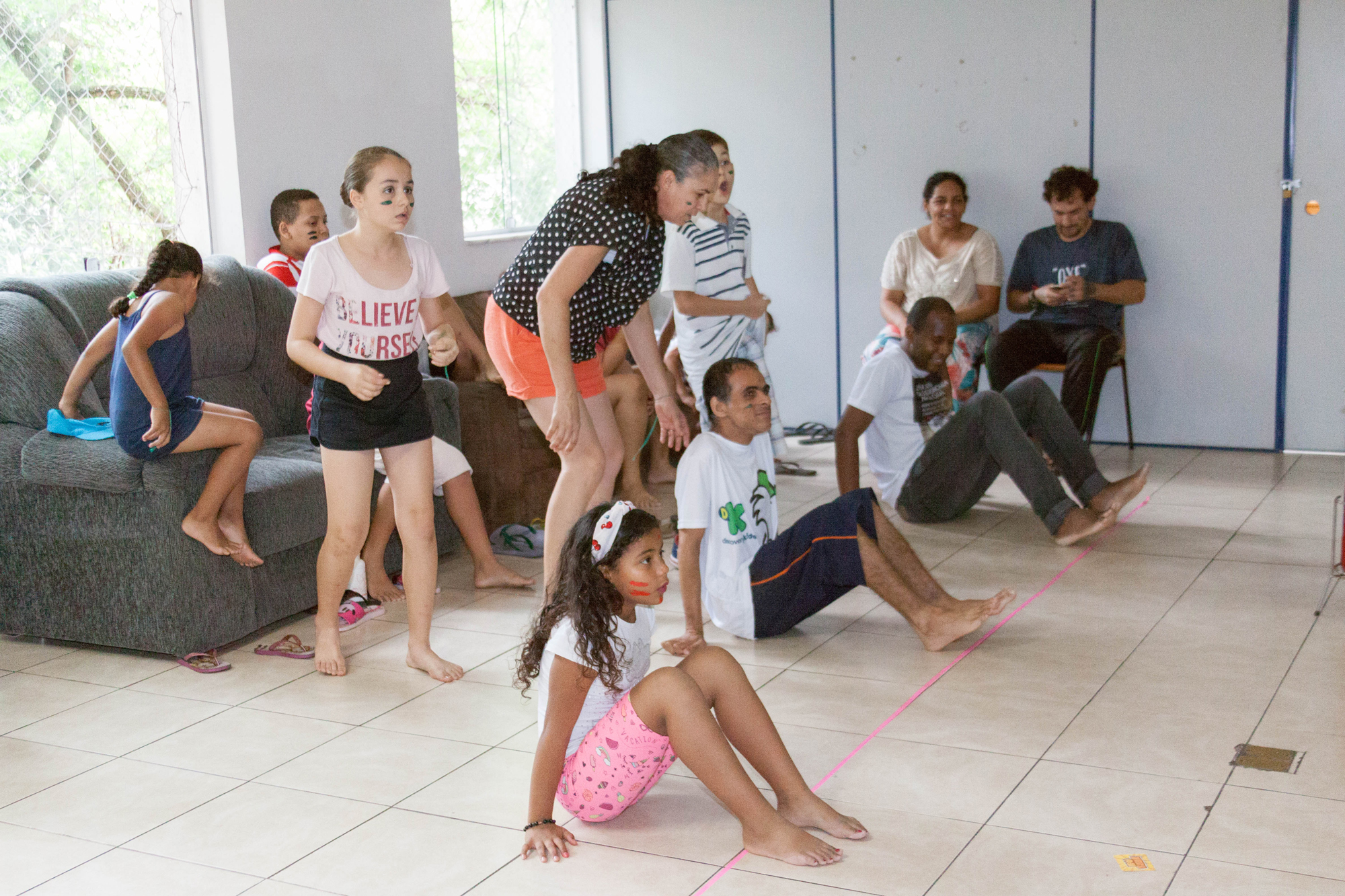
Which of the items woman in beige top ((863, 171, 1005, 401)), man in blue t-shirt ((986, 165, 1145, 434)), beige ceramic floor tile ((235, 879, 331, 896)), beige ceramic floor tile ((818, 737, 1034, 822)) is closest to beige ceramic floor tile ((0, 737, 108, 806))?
beige ceramic floor tile ((235, 879, 331, 896))

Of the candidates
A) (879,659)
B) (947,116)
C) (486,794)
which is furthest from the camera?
(947,116)

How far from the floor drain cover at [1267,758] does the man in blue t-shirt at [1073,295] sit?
3.09 meters

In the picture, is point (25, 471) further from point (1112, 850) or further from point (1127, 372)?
point (1127, 372)

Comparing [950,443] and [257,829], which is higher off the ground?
[950,443]

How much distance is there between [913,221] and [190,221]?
342cm

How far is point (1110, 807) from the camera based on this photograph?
2434mm

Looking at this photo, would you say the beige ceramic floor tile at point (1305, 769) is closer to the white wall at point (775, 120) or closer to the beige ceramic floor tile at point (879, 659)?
the beige ceramic floor tile at point (879, 659)

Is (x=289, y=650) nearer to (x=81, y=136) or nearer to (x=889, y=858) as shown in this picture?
(x=889, y=858)

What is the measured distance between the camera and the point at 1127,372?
6.05 metres

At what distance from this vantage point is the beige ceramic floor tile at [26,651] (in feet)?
11.6

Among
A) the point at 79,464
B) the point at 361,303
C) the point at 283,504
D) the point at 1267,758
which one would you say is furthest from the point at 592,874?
the point at 79,464

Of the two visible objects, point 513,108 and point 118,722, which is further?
point 513,108

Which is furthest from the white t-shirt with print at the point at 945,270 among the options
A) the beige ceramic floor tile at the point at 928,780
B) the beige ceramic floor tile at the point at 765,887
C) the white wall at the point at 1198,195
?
the beige ceramic floor tile at the point at 765,887

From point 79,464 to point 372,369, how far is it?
988 millimetres
